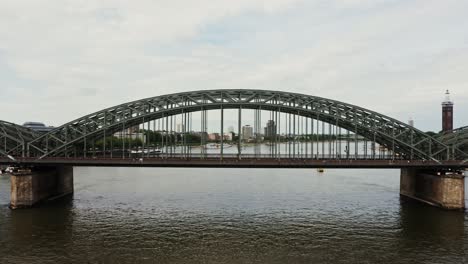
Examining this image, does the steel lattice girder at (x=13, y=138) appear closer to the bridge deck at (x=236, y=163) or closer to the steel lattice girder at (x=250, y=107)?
the steel lattice girder at (x=250, y=107)

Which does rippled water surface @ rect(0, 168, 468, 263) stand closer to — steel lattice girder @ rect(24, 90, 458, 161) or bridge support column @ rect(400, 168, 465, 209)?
bridge support column @ rect(400, 168, 465, 209)

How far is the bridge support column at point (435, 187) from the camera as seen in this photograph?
2093 inches

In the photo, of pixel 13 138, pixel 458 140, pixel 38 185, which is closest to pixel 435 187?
pixel 458 140

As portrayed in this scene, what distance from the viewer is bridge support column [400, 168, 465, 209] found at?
174ft

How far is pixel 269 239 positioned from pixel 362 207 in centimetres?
2210

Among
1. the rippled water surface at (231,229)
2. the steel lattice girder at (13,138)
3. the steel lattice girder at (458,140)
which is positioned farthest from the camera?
the steel lattice girder at (458,140)

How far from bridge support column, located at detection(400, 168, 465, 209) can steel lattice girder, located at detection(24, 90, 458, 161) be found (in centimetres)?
347

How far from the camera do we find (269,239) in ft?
128

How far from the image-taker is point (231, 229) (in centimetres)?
4262

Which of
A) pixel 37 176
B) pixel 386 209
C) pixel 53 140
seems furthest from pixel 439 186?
pixel 53 140

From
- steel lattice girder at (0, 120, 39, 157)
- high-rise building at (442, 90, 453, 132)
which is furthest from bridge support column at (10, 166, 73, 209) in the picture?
high-rise building at (442, 90, 453, 132)

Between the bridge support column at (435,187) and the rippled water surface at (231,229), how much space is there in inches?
91.0

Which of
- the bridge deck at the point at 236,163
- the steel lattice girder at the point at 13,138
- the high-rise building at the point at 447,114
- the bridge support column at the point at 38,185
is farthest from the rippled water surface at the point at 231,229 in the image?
the high-rise building at the point at 447,114

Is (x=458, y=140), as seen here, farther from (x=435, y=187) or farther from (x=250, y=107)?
(x=250, y=107)
